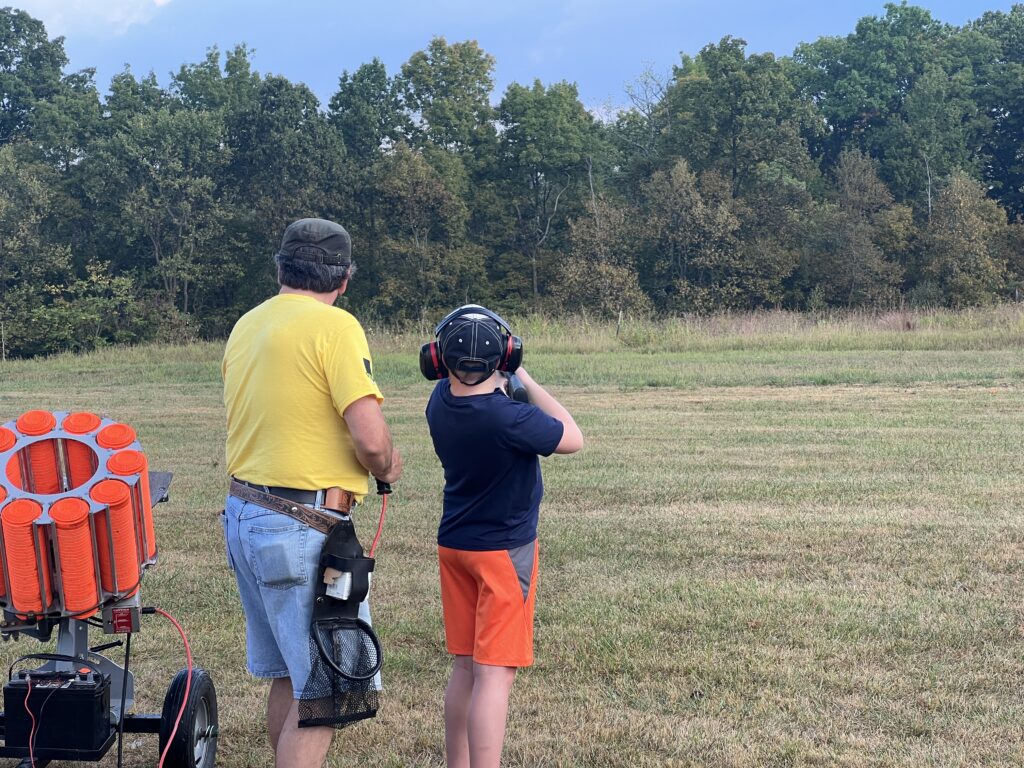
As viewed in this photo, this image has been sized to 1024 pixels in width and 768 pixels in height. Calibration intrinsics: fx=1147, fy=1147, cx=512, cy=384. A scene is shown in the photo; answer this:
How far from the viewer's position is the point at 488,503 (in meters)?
3.58

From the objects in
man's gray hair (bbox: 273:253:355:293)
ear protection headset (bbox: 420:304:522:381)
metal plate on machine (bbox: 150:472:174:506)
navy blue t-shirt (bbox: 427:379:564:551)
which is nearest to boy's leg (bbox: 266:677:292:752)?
navy blue t-shirt (bbox: 427:379:564:551)

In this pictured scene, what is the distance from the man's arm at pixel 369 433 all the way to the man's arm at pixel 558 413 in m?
0.51

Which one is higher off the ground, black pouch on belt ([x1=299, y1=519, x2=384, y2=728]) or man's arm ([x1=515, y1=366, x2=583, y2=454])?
man's arm ([x1=515, y1=366, x2=583, y2=454])

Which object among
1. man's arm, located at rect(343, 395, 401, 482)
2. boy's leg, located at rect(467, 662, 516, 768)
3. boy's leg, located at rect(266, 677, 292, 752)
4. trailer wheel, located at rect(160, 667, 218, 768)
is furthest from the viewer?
trailer wheel, located at rect(160, 667, 218, 768)

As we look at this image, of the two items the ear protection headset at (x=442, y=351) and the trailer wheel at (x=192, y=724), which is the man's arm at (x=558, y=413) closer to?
the ear protection headset at (x=442, y=351)

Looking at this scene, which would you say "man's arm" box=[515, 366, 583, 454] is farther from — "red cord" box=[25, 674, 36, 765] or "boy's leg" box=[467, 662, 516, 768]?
"red cord" box=[25, 674, 36, 765]

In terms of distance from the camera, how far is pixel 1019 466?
978 cm

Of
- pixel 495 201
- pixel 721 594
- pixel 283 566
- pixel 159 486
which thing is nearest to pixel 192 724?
pixel 159 486

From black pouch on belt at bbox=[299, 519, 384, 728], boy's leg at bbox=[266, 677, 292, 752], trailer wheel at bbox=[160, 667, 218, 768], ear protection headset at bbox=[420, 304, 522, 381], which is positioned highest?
ear protection headset at bbox=[420, 304, 522, 381]

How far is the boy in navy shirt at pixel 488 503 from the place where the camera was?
137 inches

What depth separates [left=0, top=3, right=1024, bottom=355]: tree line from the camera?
46.3 m

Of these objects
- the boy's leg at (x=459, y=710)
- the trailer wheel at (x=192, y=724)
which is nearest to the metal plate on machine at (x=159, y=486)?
the trailer wheel at (x=192, y=724)

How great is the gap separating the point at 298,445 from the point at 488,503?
0.61 m

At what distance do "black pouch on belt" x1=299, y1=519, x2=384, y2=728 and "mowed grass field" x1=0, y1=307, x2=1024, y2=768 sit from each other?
3.10 ft
